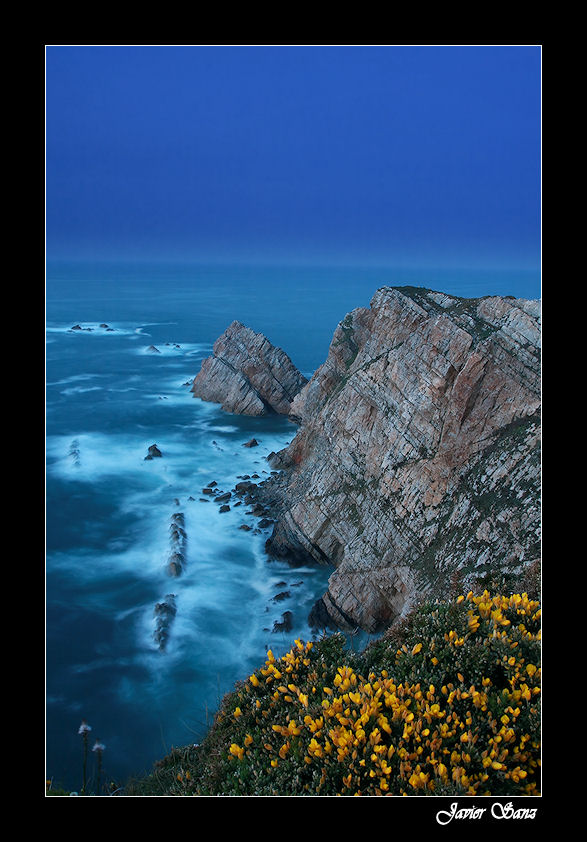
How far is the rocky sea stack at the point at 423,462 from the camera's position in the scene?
58.8 feet

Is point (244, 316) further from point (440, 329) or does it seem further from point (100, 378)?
point (440, 329)

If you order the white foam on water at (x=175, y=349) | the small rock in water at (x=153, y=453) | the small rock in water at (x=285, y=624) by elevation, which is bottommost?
the small rock in water at (x=285, y=624)

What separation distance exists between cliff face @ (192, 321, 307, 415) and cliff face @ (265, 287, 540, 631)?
20456mm

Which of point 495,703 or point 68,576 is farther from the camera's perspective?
point 68,576

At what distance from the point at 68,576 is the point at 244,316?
69.9 m

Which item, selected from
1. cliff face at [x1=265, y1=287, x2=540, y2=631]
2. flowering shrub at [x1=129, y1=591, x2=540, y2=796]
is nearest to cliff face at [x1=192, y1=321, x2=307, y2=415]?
cliff face at [x1=265, y1=287, x2=540, y2=631]

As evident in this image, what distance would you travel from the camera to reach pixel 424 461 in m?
20.5

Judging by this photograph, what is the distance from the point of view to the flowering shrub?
5371mm

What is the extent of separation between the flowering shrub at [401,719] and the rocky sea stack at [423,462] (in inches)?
335

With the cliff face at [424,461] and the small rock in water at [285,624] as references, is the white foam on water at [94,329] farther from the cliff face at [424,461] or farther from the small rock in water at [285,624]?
the small rock in water at [285,624]

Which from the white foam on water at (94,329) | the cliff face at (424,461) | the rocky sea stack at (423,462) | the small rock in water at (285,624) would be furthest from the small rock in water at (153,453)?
the white foam on water at (94,329)
